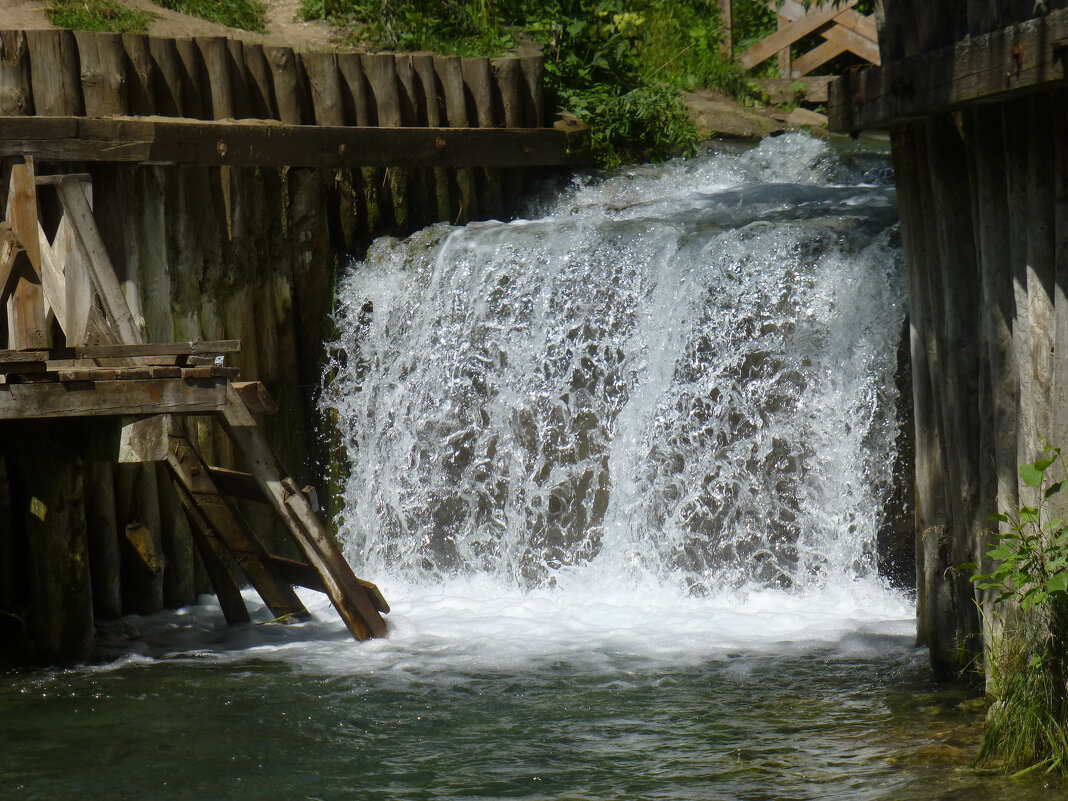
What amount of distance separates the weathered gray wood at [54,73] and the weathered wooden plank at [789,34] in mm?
9082

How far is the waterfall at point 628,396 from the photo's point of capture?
8719 millimetres

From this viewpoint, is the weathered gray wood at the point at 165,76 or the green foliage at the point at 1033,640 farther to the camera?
the weathered gray wood at the point at 165,76

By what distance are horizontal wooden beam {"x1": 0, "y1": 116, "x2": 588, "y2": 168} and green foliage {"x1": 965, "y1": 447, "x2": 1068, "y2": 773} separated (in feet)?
20.3

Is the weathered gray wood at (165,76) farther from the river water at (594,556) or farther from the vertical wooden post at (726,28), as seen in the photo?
the vertical wooden post at (726,28)

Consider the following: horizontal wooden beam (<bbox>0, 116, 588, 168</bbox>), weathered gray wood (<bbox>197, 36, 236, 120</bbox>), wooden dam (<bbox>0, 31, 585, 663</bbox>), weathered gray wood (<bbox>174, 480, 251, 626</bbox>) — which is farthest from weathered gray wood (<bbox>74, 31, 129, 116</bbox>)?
weathered gray wood (<bbox>174, 480, 251, 626</bbox>)

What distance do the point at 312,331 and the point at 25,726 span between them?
4.60 meters

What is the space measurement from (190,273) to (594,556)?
335cm

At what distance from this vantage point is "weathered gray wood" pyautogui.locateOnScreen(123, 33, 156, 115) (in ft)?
31.3

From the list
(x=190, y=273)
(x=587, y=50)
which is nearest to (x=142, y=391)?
(x=190, y=273)

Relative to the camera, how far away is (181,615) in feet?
30.5

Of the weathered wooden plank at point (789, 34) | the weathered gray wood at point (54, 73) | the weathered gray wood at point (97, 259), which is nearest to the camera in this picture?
A: the weathered gray wood at point (97, 259)

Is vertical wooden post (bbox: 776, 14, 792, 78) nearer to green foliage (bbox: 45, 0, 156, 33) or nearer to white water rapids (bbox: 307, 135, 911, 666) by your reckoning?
white water rapids (bbox: 307, 135, 911, 666)

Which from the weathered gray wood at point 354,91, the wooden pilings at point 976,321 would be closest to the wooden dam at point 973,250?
the wooden pilings at point 976,321

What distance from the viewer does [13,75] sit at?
8961mm
